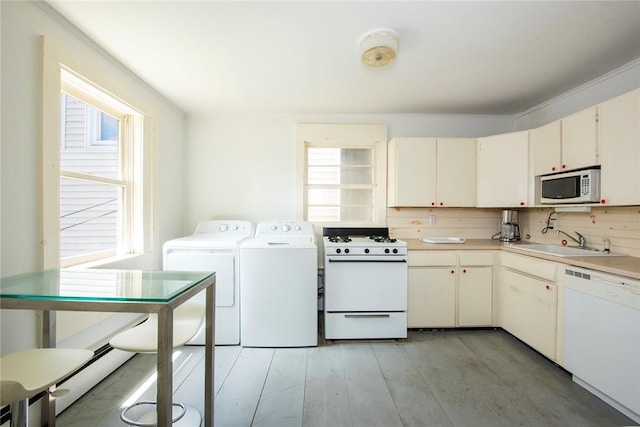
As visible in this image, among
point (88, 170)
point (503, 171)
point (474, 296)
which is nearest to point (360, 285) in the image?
point (474, 296)

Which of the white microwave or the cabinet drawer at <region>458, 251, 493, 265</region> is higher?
the white microwave

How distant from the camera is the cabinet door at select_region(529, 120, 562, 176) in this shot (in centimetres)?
227

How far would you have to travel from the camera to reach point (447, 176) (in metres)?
2.88

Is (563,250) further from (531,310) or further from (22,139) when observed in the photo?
(22,139)

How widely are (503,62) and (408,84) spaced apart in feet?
2.31

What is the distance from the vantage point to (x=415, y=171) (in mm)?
2889

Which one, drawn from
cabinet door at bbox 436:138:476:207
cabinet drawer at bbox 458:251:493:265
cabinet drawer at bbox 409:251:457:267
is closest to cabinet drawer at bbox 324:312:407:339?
cabinet drawer at bbox 409:251:457:267

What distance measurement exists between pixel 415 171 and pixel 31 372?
3.02 m

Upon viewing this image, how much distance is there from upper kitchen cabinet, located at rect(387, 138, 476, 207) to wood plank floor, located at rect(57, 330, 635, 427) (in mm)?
1418

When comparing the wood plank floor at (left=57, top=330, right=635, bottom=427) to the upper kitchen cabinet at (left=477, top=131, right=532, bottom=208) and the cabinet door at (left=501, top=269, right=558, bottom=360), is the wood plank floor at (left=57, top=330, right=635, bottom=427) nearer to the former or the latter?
the cabinet door at (left=501, top=269, right=558, bottom=360)

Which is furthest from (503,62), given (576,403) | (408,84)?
(576,403)

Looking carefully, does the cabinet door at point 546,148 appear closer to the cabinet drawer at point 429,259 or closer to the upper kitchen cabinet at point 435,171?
the upper kitchen cabinet at point 435,171

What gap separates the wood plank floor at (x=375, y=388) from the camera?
5.14 ft

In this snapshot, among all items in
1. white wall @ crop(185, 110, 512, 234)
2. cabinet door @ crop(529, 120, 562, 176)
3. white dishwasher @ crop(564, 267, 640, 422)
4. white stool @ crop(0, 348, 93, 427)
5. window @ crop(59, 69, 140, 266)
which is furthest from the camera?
white wall @ crop(185, 110, 512, 234)
